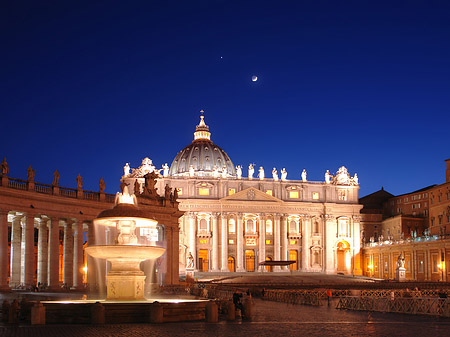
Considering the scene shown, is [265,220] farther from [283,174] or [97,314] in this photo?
[97,314]

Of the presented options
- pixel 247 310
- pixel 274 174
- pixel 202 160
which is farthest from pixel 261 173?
pixel 247 310

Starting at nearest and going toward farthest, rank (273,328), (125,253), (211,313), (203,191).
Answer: (273,328) → (211,313) → (125,253) → (203,191)

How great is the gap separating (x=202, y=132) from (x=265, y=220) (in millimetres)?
38521

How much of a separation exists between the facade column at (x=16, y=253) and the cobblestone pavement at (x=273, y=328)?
23218 millimetres

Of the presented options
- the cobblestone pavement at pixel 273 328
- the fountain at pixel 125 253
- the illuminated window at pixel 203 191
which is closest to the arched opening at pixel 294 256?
the illuminated window at pixel 203 191

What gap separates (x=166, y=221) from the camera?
59.2 meters

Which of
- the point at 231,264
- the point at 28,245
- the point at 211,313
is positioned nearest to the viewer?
the point at 211,313

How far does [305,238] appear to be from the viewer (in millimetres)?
123625

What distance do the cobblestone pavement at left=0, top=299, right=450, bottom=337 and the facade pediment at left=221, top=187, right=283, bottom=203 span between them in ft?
295

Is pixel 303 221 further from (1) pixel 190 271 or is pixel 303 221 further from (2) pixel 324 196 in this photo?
(1) pixel 190 271

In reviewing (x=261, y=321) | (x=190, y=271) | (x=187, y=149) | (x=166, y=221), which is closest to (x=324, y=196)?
(x=187, y=149)

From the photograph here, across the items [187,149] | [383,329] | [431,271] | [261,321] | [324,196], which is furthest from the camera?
[187,149]

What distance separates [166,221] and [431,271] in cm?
4277

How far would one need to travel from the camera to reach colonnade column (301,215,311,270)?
12262cm
